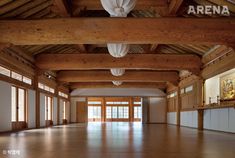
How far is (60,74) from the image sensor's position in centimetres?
1686

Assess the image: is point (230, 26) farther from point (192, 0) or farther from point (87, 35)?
point (87, 35)

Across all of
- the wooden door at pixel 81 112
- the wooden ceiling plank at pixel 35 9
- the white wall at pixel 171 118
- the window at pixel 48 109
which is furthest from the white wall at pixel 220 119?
the wooden door at pixel 81 112

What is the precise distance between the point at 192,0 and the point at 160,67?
4.62 meters

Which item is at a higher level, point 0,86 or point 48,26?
point 48,26

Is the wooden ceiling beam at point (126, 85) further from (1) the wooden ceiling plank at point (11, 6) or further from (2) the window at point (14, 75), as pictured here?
(1) the wooden ceiling plank at point (11, 6)

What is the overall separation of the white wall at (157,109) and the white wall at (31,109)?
10517 mm

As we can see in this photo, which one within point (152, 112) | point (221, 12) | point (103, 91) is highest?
point (221, 12)

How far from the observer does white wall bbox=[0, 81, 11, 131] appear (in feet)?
31.7

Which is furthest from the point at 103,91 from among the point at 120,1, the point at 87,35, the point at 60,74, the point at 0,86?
the point at 120,1

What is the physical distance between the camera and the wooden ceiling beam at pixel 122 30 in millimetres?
7547

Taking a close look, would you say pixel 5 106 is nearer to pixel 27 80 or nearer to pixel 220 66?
pixel 27 80

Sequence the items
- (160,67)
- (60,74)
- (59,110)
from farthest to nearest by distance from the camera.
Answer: (59,110) → (60,74) → (160,67)

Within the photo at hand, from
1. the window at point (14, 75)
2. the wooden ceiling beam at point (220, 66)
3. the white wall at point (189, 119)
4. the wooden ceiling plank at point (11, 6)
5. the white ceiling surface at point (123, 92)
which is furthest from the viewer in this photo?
the white ceiling surface at point (123, 92)

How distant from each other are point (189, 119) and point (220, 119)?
3944 millimetres
